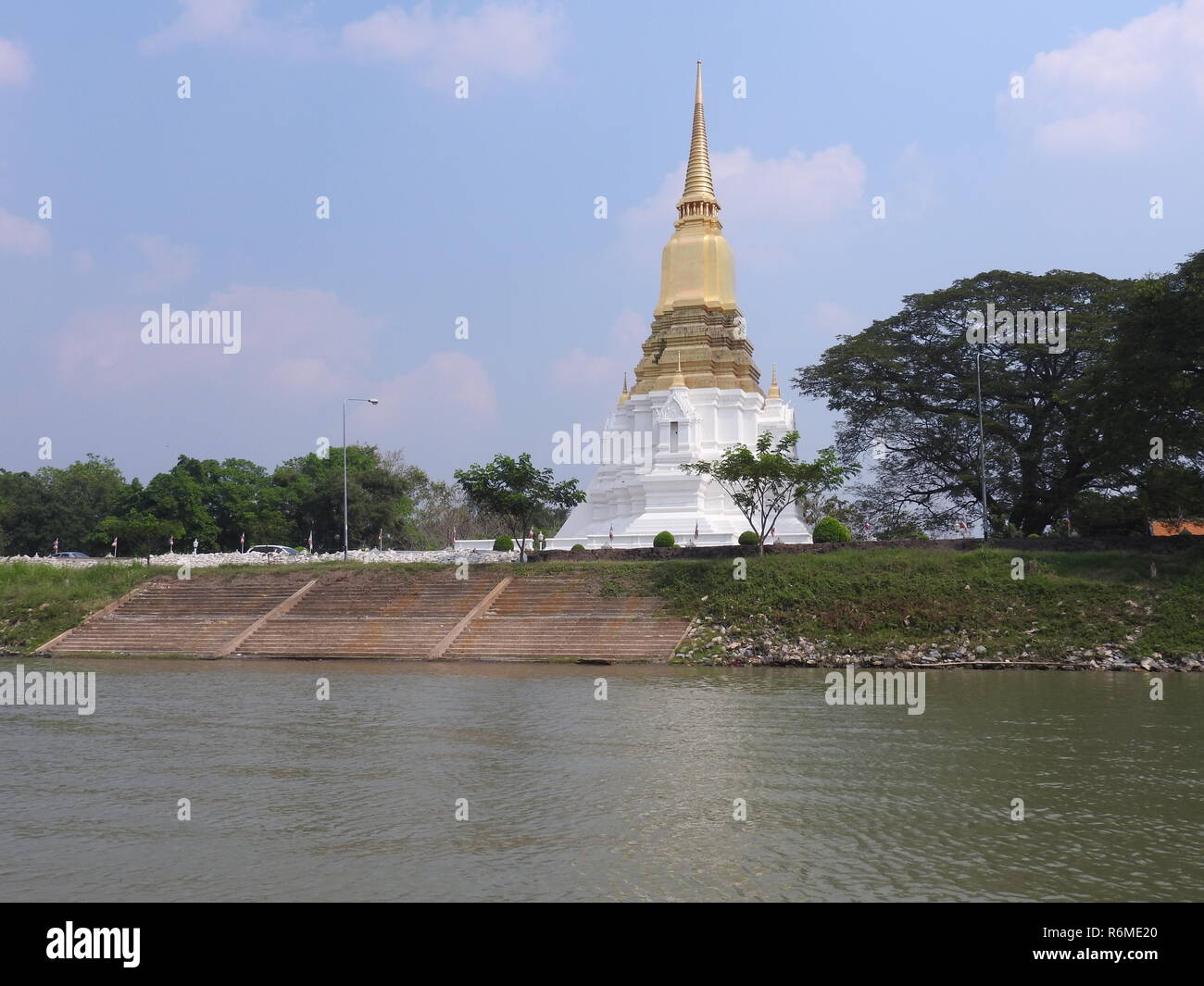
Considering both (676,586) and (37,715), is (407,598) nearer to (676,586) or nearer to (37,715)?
(676,586)

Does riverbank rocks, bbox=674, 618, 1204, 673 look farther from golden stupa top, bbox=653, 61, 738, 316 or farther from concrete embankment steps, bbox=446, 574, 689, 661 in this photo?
golden stupa top, bbox=653, 61, 738, 316

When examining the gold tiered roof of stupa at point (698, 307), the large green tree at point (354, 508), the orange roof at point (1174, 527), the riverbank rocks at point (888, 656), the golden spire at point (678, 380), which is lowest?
the riverbank rocks at point (888, 656)

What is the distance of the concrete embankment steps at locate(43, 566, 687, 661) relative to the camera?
3175 centimetres

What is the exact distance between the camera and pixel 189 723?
1923cm

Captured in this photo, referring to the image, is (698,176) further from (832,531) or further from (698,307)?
(832,531)

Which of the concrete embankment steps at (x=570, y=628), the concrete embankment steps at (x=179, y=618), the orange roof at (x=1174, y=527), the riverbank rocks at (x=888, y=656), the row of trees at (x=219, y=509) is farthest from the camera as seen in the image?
the row of trees at (x=219, y=509)

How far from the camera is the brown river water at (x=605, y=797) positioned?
9812 mm

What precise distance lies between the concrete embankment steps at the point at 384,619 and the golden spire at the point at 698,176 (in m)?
24.6

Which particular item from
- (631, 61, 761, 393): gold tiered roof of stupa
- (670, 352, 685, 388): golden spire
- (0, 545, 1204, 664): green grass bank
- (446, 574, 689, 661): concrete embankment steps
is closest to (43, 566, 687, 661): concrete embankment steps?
(446, 574, 689, 661): concrete embankment steps

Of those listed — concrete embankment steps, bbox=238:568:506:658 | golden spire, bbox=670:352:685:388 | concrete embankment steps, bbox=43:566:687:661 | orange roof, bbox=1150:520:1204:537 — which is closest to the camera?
concrete embankment steps, bbox=43:566:687:661

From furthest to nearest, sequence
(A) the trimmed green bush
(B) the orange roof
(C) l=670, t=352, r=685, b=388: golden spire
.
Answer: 1. (C) l=670, t=352, r=685, b=388: golden spire
2. (A) the trimmed green bush
3. (B) the orange roof

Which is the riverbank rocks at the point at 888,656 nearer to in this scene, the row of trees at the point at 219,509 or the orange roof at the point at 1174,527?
the orange roof at the point at 1174,527

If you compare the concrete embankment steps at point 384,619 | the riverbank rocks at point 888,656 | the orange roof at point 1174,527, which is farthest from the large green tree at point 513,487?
the orange roof at point 1174,527

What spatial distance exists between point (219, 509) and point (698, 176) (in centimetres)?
3516
